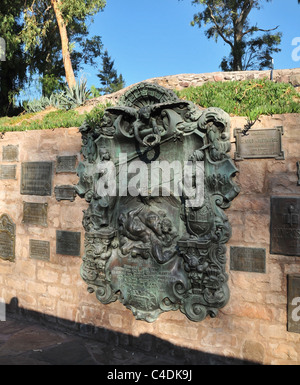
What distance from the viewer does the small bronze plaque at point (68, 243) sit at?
5.23 metres

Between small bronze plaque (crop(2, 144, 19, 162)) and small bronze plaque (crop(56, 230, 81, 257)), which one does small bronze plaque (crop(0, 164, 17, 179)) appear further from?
small bronze plaque (crop(56, 230, 81, 257))

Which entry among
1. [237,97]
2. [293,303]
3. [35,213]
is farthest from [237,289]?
[35,213]

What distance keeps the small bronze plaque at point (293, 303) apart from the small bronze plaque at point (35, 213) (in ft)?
12.5

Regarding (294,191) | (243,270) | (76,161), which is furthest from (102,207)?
(294,191)

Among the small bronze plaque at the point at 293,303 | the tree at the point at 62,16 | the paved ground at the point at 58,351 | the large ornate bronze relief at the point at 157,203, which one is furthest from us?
the tree at the point at 62,16

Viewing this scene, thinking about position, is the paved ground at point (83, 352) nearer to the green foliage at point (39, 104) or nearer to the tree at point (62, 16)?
the green foliage at point (39, 104)

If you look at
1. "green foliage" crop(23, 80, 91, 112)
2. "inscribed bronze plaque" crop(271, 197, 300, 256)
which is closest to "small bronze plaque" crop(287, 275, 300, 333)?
"inscribed bronze plaque" crop(271, 197, 300, 256)

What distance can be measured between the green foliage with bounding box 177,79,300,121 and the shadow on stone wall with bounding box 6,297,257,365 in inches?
121

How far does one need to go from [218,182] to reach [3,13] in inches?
536

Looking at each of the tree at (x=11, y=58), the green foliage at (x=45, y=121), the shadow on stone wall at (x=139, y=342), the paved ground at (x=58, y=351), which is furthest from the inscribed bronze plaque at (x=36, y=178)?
the tree at (x=11, y=58)

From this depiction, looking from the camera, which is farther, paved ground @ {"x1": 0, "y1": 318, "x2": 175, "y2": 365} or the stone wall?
paved ground @ {"x1": 0, "y1": 318, "x2": 175, "y2": 365}

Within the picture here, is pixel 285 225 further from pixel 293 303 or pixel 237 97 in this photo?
pixel 237 97

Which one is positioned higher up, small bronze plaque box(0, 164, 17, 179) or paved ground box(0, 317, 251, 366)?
small bronze plaque box(0, 164, 17, 179)

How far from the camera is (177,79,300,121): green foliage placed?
4.65m
